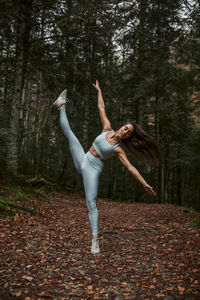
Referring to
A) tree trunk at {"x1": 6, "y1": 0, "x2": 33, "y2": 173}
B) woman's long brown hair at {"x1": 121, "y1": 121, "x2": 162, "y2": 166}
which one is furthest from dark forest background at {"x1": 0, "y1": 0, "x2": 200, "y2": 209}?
woman's long brown hair at {"x1": 121, "y1": 121, "x2": 162, "y2": 166}

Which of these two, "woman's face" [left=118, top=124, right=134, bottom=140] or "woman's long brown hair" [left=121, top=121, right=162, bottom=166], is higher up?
"woman's face" [left=118, top=124, right=134, bottom=140]

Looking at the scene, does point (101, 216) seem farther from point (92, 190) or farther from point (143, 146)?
point (143, 146)

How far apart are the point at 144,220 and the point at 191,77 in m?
7.78

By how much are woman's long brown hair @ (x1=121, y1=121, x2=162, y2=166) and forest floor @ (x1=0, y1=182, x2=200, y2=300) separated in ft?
6.07

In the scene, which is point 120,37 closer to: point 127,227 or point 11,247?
point 127,227

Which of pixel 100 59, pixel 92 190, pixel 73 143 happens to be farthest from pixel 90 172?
pixel 100 59

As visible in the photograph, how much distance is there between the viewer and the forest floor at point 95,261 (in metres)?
3.04

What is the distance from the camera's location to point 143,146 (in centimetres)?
454

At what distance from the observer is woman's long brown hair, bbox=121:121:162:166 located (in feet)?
14.4

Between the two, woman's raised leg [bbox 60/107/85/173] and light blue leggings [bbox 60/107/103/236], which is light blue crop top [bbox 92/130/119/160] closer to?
light blue leggings [bbox 60/107/103/236]

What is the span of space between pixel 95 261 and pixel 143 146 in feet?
7.57

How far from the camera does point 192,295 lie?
2.89 meters

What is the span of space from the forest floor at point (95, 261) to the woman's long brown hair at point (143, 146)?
1.85m

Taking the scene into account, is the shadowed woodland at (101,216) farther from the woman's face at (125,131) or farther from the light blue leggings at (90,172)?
the woman's face at (125,131)
